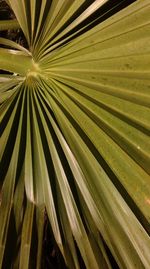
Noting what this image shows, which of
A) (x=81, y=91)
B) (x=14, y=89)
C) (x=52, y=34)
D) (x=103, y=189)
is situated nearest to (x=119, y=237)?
(x=103, y=189)

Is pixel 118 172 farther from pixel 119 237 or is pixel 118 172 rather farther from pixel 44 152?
pixel 44 152

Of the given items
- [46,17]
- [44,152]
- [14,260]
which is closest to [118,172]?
[44,152]

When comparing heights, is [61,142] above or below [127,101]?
below

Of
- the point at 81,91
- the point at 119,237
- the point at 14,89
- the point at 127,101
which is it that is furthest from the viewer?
the point at 14,89

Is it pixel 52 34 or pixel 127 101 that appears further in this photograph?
pixel 52 34

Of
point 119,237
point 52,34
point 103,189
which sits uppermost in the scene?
point 52,34

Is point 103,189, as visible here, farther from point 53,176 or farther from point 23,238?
point 23,238

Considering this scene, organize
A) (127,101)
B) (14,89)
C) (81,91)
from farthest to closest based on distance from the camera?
(14,89), (81,91), (127,101)
